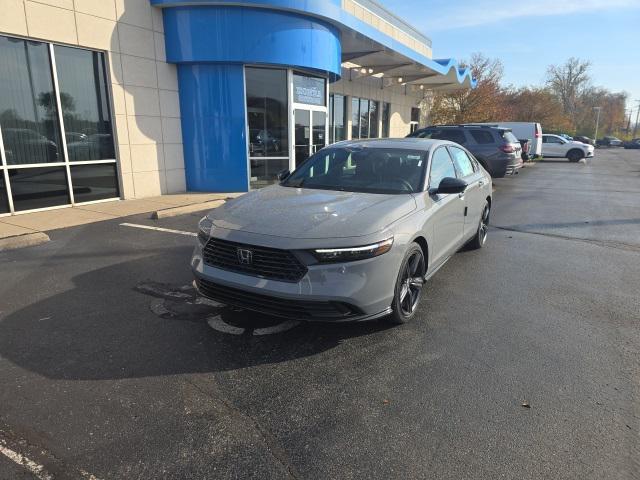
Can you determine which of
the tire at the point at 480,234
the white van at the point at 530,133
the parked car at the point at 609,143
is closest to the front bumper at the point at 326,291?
the tire at the point at 480,234

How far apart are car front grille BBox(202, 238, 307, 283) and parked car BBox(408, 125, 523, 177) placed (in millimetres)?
12248

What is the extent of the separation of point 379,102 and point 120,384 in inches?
821

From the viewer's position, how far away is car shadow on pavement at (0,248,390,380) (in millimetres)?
3307

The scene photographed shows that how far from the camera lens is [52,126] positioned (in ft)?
29.1

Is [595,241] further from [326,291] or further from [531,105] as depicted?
[531,105]

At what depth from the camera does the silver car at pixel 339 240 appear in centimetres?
326

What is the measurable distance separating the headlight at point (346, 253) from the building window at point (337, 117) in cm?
1497

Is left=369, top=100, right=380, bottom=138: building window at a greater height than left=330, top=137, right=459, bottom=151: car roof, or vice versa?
left=369, top=100, right=380, bottom=138: building window

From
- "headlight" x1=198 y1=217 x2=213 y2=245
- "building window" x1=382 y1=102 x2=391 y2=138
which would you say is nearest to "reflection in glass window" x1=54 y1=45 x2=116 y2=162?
"headlight" x1=198 y1=217 x2=213 y2=245

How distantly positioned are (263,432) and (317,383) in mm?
610

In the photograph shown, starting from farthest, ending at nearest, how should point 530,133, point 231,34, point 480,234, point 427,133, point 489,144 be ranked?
point 530,133 → point 427,133 → point 489,144 → point 231,34 → point 480,234

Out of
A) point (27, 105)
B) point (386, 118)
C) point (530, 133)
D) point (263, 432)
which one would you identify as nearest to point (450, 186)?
point (263, 432)

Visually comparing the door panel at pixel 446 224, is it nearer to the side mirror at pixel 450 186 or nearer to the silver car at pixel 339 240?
the silver car at pixel 339 240

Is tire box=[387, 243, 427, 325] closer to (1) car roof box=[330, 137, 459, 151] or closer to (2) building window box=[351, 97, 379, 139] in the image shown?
(1) car roof box=[330, 137, 459, 151]
